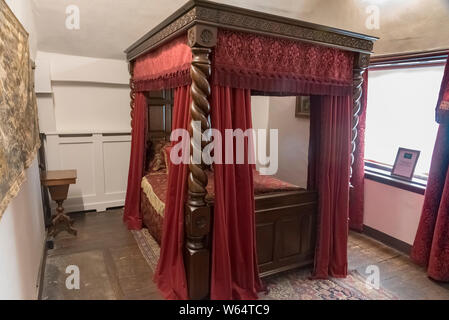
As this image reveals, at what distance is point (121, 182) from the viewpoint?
4.12 meters

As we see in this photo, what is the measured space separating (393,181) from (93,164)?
3.64 metres

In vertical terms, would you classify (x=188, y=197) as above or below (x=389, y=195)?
above

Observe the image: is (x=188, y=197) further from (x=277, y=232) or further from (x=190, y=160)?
(x=277, y=232)

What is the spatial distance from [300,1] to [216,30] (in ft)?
7.28

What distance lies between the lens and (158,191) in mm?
3000

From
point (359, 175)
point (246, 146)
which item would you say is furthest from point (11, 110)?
point (359, 175)

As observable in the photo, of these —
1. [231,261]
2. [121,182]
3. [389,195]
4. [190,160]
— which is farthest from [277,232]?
[121,182]

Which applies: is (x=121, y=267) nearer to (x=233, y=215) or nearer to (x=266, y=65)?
(x=233, y=215)

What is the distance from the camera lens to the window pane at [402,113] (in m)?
2.94

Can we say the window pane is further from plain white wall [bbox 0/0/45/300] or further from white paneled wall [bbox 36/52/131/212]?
plain white wall [bbox 0/0/45/300]

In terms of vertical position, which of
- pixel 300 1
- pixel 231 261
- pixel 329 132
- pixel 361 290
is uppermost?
pixel 300 1

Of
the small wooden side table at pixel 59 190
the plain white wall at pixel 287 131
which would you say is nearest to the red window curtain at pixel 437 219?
the plain white wall at pixel 287 131

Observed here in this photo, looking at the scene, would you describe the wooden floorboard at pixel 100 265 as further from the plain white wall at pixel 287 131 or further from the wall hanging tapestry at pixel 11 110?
the plain white wall at pixel 287 131

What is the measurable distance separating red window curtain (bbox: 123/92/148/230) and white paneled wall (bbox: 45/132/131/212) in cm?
63
